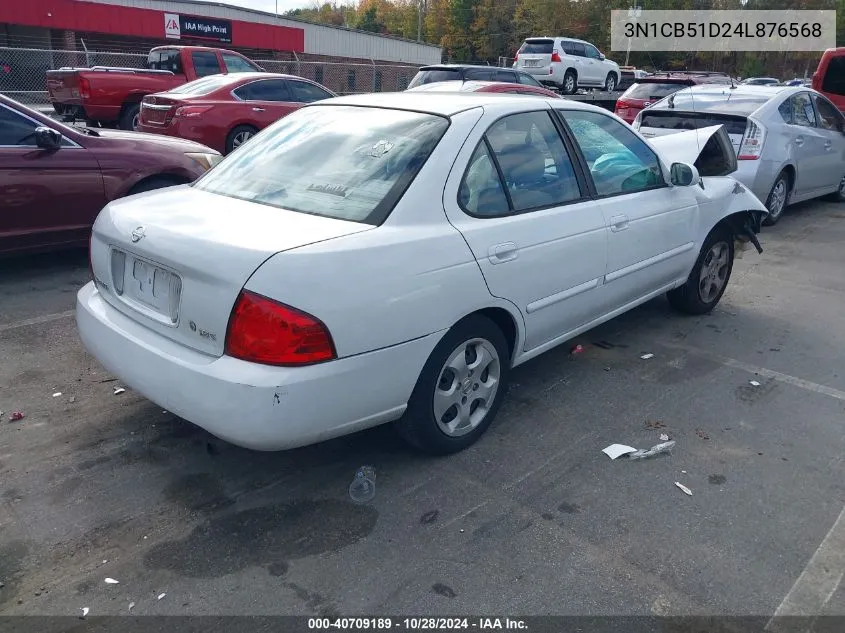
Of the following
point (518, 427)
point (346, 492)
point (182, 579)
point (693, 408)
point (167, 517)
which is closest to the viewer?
point (182, 579)

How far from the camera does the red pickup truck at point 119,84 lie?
43.9 ft

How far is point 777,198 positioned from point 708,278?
441 centimetres

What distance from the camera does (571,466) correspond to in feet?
11.6

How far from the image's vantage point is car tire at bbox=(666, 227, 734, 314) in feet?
18.1

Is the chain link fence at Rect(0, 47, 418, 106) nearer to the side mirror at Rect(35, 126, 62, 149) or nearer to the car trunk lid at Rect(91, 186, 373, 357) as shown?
the side mirror at Rect(35, 126, 62, 149)

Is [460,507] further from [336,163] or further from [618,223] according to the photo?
[618,223]

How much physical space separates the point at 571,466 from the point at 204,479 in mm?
1752

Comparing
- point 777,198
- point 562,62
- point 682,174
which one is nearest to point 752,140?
point 777,198

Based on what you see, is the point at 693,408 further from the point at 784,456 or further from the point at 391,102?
the point at 391,102

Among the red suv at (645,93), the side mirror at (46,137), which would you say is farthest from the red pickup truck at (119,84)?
the red suv at (645,93)

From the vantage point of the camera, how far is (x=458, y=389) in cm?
350

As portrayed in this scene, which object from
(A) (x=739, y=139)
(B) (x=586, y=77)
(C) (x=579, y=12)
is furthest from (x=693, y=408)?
(C) (x=579, y=12)

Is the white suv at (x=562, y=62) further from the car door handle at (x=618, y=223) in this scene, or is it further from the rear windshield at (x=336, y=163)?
the rear windshield at (x=336, y=163)

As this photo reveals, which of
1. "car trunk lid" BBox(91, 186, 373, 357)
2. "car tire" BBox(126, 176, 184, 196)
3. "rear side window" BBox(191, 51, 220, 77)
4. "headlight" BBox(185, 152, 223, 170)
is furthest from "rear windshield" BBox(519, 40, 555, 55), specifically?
"car trunk lid" BBox(91, 186, 373, 357)
